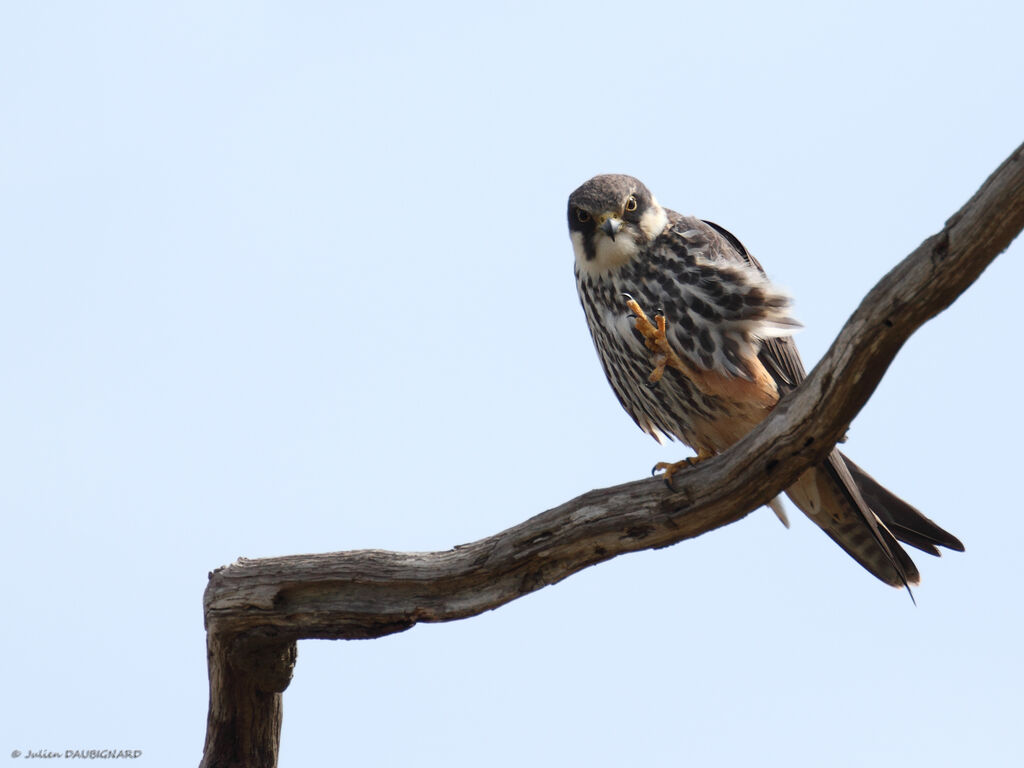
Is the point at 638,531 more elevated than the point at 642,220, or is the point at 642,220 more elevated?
the point at 642,220

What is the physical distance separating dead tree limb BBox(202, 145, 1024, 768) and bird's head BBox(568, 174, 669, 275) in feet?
4.15

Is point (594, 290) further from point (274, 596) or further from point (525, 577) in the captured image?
point (274, 596)

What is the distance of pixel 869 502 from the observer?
4820 mm

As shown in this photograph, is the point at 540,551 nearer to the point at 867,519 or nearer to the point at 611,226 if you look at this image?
the point at 867,519

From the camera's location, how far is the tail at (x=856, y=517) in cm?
471

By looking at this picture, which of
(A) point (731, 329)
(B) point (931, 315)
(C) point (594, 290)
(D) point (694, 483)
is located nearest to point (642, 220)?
(C) point (594, 290)

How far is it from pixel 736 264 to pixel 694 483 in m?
1.24

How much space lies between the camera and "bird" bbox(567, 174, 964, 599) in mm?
4652

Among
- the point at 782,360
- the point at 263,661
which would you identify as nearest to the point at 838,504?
the point at 782,360

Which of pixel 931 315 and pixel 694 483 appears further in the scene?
pixel 694 483

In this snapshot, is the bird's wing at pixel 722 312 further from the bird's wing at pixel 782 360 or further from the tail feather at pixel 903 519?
the tail feather at pixel 903 519

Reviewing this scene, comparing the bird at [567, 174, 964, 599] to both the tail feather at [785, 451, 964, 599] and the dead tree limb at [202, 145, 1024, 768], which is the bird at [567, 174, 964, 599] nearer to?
the tail feather at [785, 451, 964, 599]

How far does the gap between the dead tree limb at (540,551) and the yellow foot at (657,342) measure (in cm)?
78

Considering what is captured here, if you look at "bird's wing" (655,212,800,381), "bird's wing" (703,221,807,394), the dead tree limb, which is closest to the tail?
"bird's wing" (703,221,807,394)
